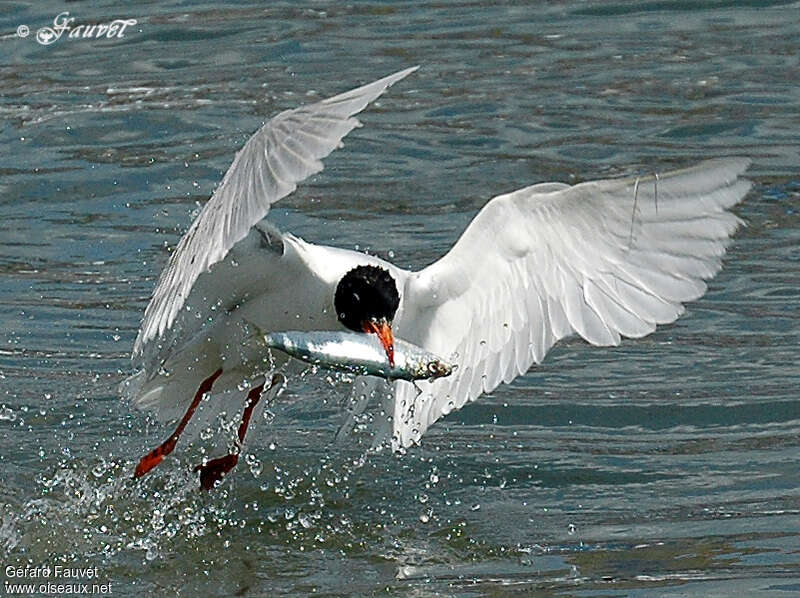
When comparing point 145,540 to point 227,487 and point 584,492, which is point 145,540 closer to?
point 227,487

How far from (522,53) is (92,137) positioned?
329 cm

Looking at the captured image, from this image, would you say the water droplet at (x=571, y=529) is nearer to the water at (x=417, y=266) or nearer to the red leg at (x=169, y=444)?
the water at (x=417, y=266)

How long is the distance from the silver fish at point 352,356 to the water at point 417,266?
75 centimetres

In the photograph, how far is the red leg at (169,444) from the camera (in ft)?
23.7

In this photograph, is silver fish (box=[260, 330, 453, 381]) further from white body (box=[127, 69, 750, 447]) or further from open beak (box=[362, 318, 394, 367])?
white body (box=[127, 69, 750, 447])

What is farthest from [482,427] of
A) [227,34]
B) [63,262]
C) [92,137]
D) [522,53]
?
[227,34]

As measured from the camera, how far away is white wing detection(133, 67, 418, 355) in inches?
212

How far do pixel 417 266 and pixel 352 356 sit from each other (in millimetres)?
3519

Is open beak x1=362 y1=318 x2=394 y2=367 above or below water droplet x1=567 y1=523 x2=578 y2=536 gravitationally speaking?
above
